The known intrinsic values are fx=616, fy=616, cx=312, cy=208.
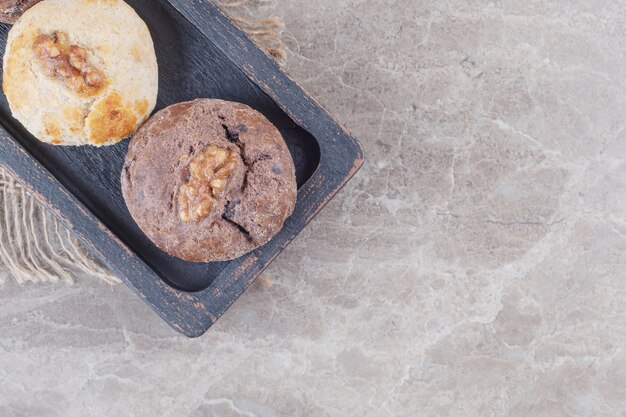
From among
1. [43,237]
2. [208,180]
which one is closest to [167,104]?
[208,180]

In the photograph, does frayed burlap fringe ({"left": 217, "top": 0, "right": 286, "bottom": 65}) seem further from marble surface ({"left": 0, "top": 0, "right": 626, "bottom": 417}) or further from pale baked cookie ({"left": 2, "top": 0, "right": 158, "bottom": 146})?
pale baked cookie ({"left": 2, "top": 0, "right": 158, "bottom": 146})

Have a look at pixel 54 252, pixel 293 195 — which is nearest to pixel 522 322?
pixel 293 195

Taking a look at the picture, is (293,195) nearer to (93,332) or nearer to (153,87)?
(153,87)

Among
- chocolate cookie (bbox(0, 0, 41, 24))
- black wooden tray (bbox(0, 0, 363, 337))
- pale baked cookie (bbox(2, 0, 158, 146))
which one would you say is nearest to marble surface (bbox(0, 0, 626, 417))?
black wooden tray (bbox(0, 0, 363, 337))

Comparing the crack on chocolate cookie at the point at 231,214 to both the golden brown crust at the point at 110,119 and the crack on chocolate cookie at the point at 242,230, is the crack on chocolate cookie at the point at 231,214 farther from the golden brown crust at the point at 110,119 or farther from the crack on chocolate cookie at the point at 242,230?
the golden brown crust at the point at 110,119

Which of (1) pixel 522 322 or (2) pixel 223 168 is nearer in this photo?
(2) pixel 223 168

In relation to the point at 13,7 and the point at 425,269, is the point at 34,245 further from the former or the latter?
the point at 425,269
